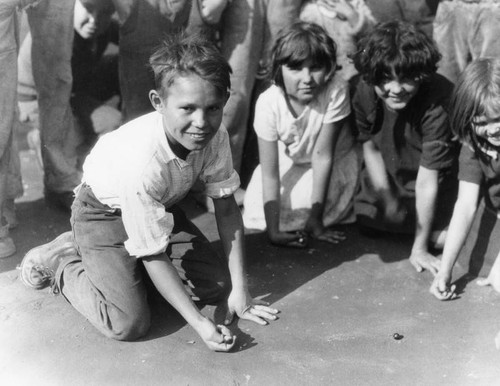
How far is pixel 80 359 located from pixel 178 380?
38 cm

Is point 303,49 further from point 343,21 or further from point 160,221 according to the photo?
point 160,221

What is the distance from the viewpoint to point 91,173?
9.55ft

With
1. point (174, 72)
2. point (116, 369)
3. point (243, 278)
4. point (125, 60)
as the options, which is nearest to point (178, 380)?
point (116, 369)

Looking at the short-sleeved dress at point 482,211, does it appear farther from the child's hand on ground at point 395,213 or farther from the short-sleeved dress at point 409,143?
the child's hand on ground at point 395,213

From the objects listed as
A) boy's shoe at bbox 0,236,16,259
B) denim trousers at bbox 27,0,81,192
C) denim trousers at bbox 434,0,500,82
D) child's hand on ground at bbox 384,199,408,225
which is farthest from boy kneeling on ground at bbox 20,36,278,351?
denim trousers at bbox 434,0,500,82

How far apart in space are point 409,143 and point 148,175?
1.45m

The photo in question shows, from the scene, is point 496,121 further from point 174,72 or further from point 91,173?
point 91,173

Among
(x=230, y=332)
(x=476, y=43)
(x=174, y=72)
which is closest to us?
(x=174, y=72)

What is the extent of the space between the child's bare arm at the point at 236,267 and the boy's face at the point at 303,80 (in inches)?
28.2

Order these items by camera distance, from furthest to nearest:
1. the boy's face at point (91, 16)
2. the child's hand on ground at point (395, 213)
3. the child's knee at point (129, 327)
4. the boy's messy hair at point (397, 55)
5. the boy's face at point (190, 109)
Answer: the boy's face at point (91, 16)
the child's hand on ground at point (395, 213)
the boy's messy hair at point (397, 55)
the child's knee at point (129, 327)
the boy's face at point (190, 109)

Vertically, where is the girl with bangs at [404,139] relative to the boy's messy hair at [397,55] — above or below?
below

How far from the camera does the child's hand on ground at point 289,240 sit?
140 inches

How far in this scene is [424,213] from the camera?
3418 millimetres

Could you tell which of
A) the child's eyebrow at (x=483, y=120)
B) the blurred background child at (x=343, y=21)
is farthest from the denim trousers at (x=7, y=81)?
the child's eyebrow at (x=483, y=120)
